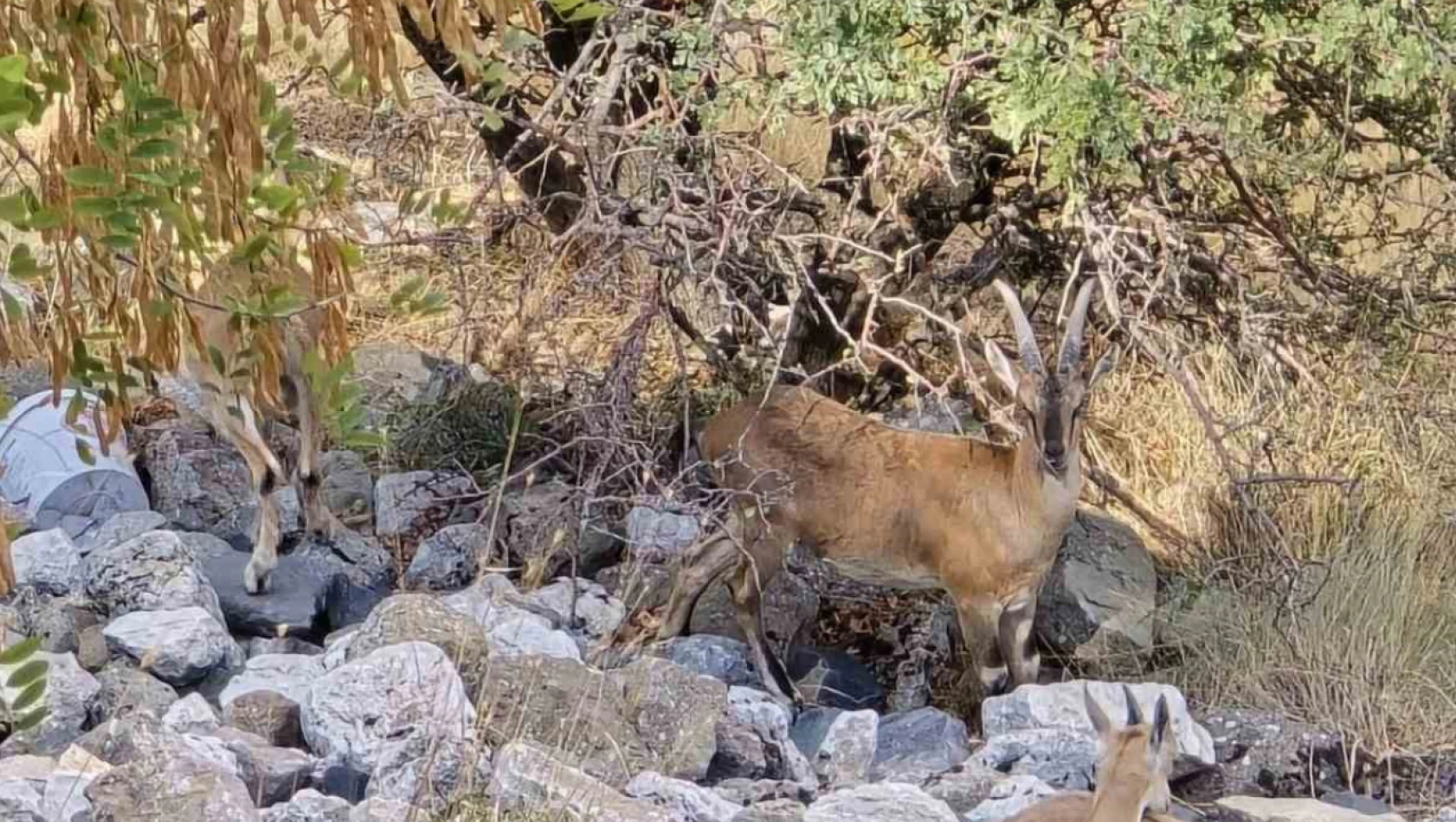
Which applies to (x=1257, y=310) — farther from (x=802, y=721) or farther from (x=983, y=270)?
(x=802, y=721)

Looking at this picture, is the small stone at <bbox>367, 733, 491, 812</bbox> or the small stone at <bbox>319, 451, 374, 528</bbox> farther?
the small stone at <bbox>319, 451, 374, 528</bbox>

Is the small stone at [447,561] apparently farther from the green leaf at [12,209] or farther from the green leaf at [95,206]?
the green leaf at [12,209]

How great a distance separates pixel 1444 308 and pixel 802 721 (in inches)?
123

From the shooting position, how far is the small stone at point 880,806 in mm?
5766

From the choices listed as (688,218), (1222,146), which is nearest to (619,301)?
(688,218)

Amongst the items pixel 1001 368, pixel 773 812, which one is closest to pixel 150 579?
pixel 773 812

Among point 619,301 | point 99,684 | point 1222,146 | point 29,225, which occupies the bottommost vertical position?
point 99,684

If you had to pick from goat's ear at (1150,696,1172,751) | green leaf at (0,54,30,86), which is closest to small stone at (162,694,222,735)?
goat's ear at (1150,696,1172,751)

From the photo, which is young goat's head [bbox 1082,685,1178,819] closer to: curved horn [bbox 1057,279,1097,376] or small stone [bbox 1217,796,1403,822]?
small stone [bbox 1217,796,1403,822]

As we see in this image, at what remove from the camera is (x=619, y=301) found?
321 inches

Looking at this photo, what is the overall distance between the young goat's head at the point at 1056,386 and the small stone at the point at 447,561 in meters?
2.02

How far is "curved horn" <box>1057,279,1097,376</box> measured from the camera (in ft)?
23.8

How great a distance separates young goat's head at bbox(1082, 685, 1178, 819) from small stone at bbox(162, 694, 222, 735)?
2.48 metres

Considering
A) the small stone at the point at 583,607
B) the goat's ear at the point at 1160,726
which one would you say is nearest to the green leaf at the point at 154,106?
the goat's ear at the point at 1160,726
